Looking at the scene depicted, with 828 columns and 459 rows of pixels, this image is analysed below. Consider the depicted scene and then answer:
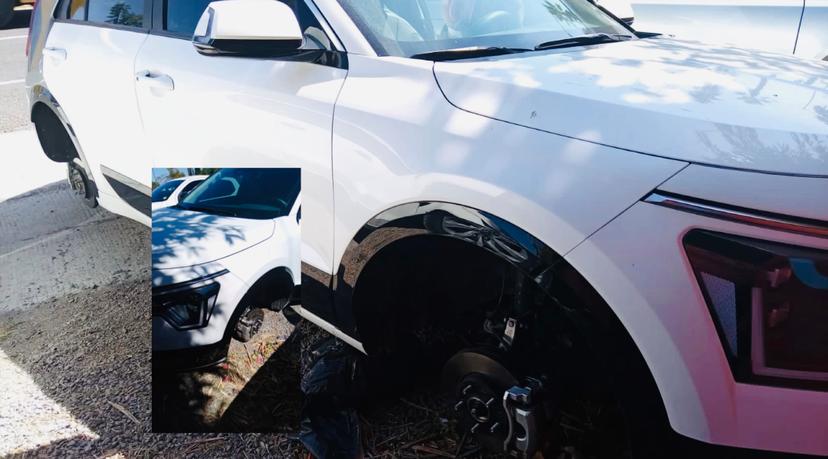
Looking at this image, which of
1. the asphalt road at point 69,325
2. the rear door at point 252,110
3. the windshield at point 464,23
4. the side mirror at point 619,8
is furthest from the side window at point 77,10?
the side mirror at point 619,8

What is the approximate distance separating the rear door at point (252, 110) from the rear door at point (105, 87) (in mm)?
169

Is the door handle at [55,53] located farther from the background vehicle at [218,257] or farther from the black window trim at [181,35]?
the background vehicle at [218,257]

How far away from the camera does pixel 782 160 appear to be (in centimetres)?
151

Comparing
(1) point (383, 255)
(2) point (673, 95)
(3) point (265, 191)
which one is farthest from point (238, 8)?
(2) point (673, 95)

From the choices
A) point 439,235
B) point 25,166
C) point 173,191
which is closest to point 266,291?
point 173,191

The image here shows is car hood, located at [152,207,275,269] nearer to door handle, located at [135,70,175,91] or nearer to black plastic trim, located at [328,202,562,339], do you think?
black plastic trim, located at [328,202,562,339]

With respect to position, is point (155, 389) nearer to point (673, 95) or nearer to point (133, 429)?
point (133, 429)

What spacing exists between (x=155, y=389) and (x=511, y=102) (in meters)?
1.50

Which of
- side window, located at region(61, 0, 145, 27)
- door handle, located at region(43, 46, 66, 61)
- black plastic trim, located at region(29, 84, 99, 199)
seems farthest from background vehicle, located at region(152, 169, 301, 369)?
door handle, located at region(43, 46, 66, 61)

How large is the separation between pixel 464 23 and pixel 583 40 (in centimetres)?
46

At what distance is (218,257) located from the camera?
89.0 inches

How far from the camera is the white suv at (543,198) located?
58.3 inches

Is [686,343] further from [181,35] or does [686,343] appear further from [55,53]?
[55,53]

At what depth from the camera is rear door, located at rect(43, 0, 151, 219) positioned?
3.10 m
